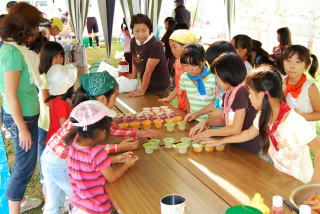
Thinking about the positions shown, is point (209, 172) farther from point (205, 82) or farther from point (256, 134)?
point (205, 82)

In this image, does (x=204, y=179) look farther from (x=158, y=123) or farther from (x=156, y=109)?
(x=156, y=109)

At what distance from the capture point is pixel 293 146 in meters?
1.99

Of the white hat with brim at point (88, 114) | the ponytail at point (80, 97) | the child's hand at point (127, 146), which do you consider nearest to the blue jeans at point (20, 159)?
the ponytail at point (80, 97)

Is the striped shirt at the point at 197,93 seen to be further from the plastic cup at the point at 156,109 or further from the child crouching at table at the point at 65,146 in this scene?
the child crouching at table at the point at 65,146

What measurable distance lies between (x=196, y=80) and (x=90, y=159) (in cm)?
136

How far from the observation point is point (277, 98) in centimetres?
196

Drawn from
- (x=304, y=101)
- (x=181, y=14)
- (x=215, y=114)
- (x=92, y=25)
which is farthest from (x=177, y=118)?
(x=92, y=25)

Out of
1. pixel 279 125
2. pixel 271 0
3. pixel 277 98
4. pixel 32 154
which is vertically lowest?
pixel 32 154

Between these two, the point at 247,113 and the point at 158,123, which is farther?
the point at 158,123

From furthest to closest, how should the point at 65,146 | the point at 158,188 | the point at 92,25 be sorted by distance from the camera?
the point at 92,25 → the point at 65,146 → the point at 158,188

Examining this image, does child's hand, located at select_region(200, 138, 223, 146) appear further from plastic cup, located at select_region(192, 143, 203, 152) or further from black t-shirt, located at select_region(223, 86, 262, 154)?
black t-shirt, located at select_region(223, 86, 262, 154)

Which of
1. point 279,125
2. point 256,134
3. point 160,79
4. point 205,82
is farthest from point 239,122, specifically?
point 160,79

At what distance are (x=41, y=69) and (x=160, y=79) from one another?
4.69 feet

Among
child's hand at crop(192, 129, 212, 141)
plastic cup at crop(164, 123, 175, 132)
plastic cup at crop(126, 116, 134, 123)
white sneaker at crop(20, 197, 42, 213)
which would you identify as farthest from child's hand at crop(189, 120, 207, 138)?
white sneaker at crop(20, 197, 42, 213)
